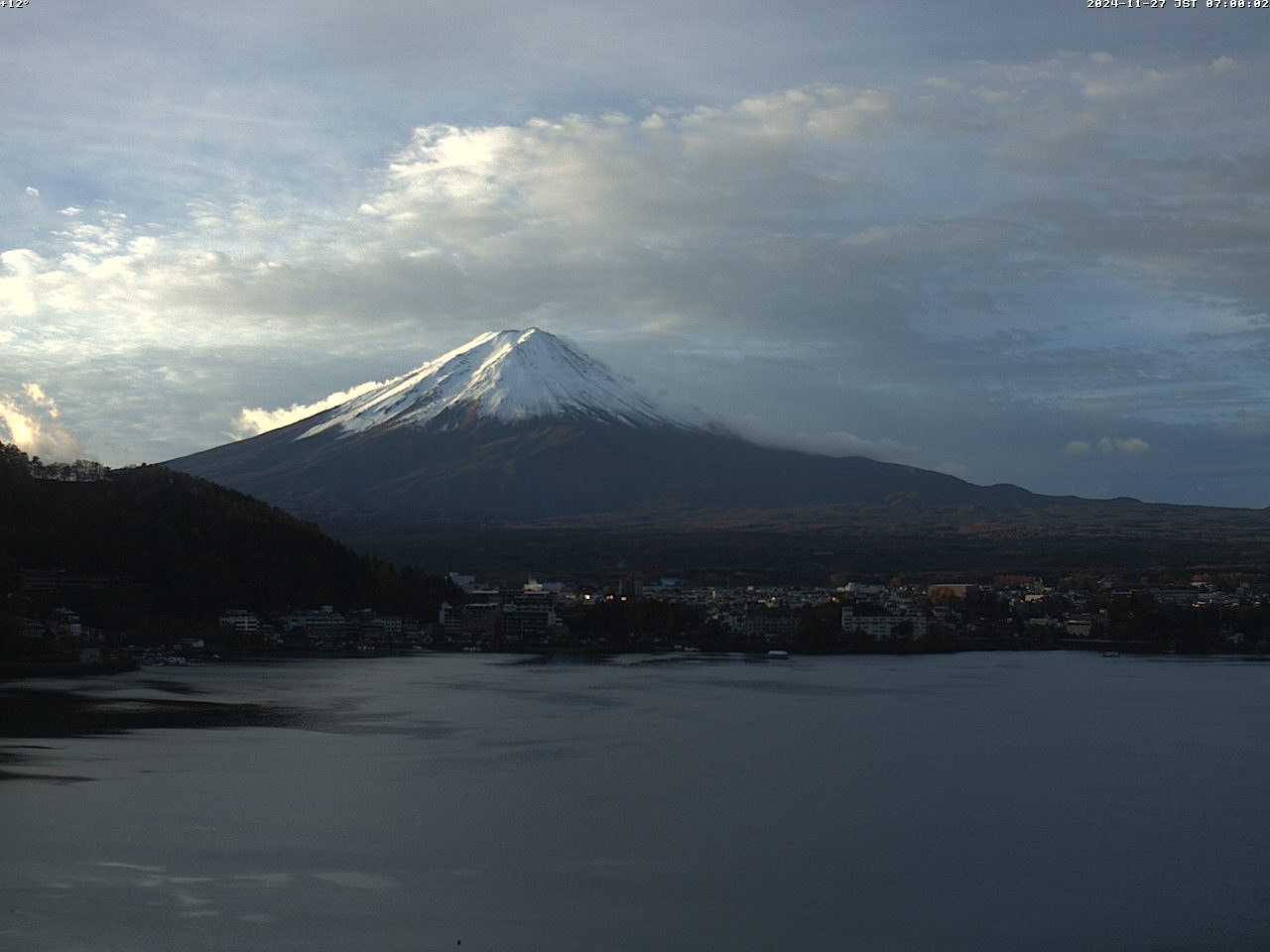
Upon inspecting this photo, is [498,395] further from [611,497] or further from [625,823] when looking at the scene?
[625,823]

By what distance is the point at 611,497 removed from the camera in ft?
192

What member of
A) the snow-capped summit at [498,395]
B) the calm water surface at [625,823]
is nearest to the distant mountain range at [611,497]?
the snow-capped summit at [498,395]

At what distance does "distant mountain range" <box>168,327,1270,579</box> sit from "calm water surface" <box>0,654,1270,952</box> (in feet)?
87.3

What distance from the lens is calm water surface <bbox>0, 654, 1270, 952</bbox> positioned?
636cm

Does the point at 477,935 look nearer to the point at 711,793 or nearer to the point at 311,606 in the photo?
the point at 711,793

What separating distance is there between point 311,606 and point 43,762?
16.0 metres

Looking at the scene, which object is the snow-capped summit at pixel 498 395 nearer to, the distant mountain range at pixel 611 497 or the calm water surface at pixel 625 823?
the distant mountain range at pixel 611 497

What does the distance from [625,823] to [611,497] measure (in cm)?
5020

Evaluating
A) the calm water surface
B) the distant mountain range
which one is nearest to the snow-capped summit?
the distant mountain range

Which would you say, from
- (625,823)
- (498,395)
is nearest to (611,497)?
(498,395)

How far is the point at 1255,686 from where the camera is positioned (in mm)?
18016

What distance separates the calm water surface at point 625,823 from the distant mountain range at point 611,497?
26.6 m

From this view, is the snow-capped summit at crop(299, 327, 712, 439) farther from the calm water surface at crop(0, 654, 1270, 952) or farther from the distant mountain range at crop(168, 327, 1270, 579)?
the calm water surface at crop(0, 654, 1270, 952)

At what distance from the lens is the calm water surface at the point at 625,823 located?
636cm
